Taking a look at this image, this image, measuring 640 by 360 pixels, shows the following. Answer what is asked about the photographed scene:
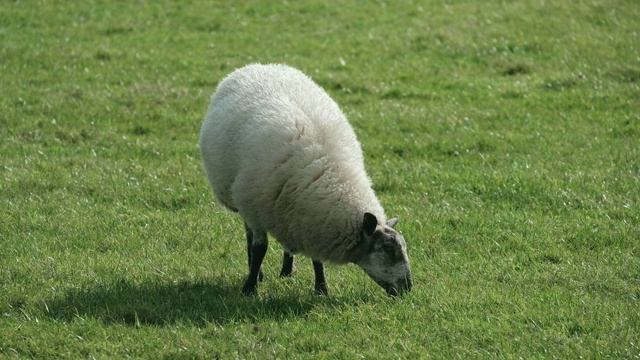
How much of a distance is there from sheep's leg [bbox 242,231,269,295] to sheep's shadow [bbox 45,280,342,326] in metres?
0.12

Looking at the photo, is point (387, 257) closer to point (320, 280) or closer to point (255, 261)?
point (320, 280)

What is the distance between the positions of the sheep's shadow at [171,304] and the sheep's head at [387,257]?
46cm

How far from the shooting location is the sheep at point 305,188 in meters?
8.80

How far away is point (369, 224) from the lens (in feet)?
28.4

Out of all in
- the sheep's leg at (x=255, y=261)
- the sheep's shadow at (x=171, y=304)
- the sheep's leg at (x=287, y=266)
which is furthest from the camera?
the sheep's leg at (x=287, y=266)

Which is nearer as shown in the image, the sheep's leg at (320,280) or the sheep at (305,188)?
the sheep at (305,188)

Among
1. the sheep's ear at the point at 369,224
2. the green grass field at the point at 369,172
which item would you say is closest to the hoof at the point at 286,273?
the green grass field at the point at 369,172

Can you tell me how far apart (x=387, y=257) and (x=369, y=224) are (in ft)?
1.16

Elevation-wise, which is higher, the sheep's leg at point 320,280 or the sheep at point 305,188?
the sheep at point 305,188

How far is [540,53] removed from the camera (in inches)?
723

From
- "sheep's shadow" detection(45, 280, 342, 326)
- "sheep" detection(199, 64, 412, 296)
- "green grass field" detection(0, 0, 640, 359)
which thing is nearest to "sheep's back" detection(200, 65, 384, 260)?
"sheep" detection(199, 64, 412, 296)

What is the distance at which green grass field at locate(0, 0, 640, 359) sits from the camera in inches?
319

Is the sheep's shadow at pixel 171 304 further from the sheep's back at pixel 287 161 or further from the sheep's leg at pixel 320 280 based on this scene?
the sheep's back at pixel 287 161

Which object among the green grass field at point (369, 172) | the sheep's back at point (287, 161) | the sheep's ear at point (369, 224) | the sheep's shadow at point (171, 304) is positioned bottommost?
the green grass field at point (369, 172)
